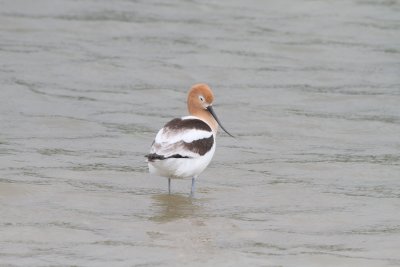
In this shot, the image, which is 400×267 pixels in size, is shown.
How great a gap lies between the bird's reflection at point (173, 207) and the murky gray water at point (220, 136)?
0.02 metres

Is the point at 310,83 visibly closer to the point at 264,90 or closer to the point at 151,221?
the point at 264,90

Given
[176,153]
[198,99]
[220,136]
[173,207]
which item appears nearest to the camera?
[176,153]

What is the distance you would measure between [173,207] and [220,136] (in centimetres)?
314

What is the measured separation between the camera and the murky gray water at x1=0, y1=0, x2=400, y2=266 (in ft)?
33.5

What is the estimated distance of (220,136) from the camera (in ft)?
47.3

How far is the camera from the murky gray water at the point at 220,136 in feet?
33.5

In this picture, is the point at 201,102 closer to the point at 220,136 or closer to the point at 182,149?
the point at 182,149

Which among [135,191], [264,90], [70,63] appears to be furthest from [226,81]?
[135,191]

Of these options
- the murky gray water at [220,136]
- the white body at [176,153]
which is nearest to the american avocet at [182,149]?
the white body at [176,153]

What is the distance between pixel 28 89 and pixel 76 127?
1.64m

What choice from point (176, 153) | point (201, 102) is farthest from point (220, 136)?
point (176, 153)

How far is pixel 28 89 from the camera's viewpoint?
15.6 meters

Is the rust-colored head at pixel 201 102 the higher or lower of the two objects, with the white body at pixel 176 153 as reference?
higher

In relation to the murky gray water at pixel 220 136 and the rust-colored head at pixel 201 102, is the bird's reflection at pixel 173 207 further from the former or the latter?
the rust-colored head at pixel 201 102
